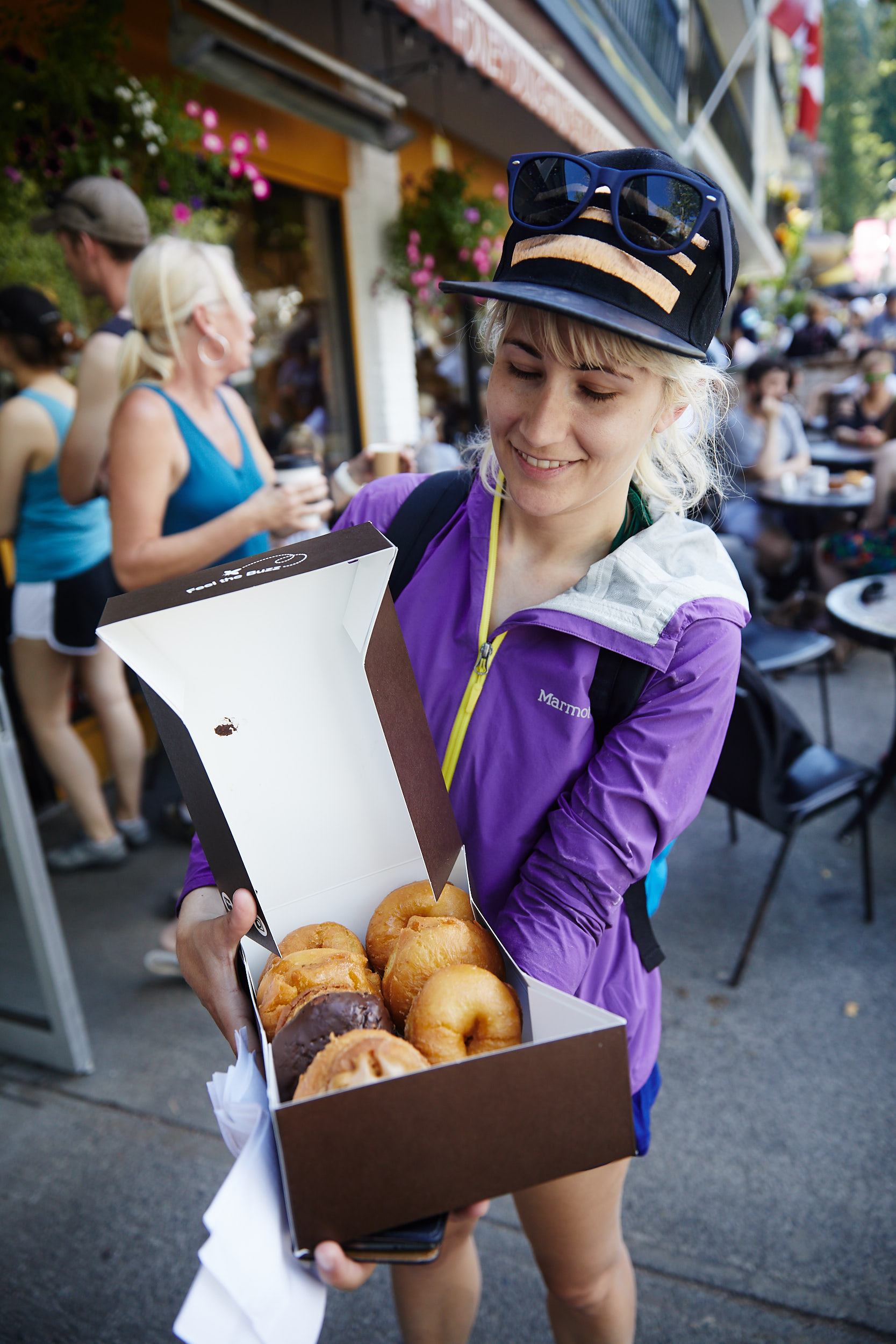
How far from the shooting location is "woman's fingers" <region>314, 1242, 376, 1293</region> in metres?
0.75

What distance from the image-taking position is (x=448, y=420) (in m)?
8.02

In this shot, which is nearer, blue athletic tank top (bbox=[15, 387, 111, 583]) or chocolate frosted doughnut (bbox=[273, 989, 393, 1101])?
chocolate frosted doughnut (bbox=[273, 989, 393, 1101])

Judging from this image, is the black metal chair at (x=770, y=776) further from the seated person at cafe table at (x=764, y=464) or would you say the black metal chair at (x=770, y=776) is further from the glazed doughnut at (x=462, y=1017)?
the seated person at cafe table at (x=764, y=464)

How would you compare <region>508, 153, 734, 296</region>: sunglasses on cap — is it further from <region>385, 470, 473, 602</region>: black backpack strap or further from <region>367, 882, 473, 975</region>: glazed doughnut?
<region>367, 882, 473, 975</region>: glazed doughnut

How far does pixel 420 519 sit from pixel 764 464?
5.64m

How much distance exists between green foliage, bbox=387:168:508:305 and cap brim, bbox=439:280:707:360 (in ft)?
17.4

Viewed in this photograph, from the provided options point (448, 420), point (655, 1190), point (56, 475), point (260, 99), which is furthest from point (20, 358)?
point (448, 420)

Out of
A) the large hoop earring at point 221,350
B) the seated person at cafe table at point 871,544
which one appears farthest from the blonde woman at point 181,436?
the seated person at cafe table at point 871,544

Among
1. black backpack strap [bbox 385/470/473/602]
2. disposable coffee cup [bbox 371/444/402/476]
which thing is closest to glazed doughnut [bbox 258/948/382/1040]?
black backpack strap [bbox 385/470/473/602]

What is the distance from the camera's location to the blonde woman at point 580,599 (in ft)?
3.40

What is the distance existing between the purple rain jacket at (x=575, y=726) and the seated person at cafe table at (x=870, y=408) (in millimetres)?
7419

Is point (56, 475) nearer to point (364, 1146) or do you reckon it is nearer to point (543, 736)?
point (543, 736)

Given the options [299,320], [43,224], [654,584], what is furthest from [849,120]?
[654,584]

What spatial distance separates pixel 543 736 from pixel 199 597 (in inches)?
20.2
